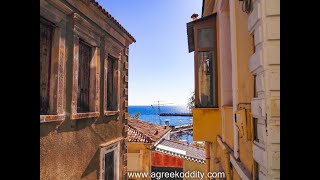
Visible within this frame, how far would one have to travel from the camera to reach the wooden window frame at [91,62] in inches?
237

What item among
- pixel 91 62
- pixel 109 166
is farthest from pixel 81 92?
pixel 109 166

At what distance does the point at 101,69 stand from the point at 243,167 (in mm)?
5395

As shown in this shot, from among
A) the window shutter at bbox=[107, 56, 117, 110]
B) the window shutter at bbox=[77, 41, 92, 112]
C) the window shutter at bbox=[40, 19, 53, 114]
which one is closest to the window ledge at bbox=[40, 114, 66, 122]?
the window shutter at bbox=[40, 19, 53, 114]

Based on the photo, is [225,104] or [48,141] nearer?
[48,141]

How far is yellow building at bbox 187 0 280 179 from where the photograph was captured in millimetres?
2004

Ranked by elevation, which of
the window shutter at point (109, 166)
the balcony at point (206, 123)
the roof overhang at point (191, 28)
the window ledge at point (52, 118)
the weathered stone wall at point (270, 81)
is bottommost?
the window shutter at point (109, 166)

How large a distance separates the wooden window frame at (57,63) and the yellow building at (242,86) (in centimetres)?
325

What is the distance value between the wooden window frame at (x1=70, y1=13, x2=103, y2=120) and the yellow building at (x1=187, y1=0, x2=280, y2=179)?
2.77 m

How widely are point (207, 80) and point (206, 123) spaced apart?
1152mm

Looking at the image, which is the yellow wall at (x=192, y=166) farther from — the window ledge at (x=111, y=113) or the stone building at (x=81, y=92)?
the window ledge at (x=111, y=113)

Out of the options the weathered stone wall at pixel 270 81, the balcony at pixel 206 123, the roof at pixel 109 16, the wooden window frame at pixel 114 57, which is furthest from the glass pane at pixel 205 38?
the weathered stone wall at pixel 270 81
